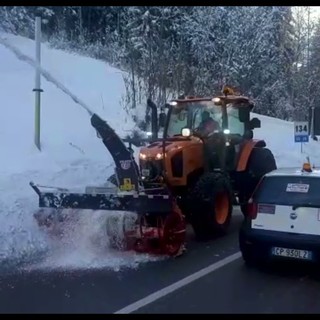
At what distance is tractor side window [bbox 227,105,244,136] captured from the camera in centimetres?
1121

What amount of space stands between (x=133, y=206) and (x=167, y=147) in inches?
74.8

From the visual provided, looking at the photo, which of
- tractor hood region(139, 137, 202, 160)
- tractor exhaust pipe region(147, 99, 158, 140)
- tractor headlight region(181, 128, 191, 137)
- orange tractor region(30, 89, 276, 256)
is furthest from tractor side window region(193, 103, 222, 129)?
tractor exhaust pipe region(147, 99, 158, 140)

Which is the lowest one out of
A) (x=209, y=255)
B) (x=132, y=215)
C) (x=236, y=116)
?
(x=209, y=255)

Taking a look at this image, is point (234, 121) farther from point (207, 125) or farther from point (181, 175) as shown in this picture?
point (181, 175)

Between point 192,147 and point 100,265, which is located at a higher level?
point 192,147

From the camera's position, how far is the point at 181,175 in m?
10.1

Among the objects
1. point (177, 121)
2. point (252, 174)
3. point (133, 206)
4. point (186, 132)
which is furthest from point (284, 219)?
point (177, 121)

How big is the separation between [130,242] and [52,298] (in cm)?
234

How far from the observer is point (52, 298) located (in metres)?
6.75

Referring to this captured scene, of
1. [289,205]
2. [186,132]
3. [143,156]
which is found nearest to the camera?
[289,205]

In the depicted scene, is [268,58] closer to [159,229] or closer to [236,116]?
[236,116]

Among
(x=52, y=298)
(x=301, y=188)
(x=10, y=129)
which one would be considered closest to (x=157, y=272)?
(x=52, y=298)

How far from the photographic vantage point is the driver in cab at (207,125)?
10.9 meters

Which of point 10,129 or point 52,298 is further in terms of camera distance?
point 10,129
